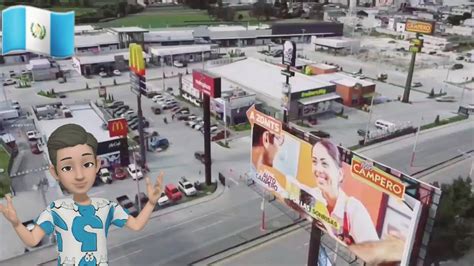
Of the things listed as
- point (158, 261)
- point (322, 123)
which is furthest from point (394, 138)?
point (158, 261)

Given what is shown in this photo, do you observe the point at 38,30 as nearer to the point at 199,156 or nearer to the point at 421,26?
the point at 199,156

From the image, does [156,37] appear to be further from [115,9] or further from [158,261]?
[158,261]

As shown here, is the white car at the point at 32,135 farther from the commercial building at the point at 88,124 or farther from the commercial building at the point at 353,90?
the commercial building at the point at 353,90

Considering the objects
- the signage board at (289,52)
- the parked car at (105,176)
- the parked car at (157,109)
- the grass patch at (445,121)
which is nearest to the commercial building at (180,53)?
the parked car at (157,109)

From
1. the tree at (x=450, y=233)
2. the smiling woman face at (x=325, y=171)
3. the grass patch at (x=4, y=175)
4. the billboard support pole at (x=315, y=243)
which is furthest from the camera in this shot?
the grass patch at (x=4, y=175)

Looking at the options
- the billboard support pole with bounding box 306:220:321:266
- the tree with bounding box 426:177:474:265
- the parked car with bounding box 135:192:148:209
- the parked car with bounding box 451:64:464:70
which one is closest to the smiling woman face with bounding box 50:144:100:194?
the billboard support pole with bounding box 306:220:321:266

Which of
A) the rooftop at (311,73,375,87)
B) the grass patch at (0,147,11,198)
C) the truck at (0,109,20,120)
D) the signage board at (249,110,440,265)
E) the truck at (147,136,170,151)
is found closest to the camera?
the signage board at (249,110,440,265)

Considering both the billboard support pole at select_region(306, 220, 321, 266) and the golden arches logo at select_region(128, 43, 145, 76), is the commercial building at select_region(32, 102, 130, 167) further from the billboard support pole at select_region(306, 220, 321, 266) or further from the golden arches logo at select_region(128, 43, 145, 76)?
the billboard support pole at select_region(306, 220, 321, 266)
